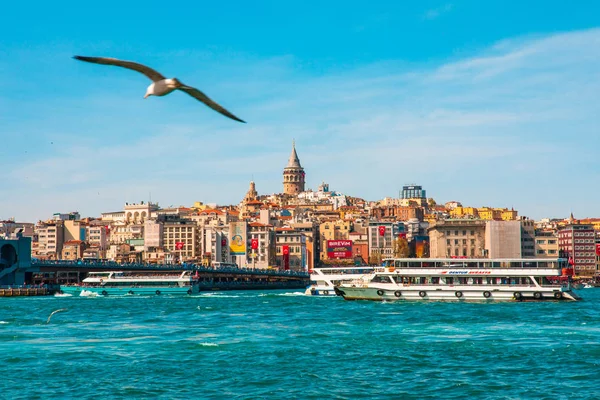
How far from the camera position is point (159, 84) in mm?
11711

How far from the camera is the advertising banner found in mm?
135125

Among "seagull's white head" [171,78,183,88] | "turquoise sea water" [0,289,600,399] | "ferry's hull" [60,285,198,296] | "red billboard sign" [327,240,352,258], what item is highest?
"red billboard sign" [327,240,352,258]

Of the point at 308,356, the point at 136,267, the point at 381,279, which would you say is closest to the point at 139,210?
the point at 136,267

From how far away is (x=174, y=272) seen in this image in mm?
120000

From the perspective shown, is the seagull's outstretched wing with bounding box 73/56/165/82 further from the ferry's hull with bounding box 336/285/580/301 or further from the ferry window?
the ferry window

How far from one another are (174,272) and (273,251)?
2624cm

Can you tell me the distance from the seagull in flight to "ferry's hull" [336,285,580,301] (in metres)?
51.6

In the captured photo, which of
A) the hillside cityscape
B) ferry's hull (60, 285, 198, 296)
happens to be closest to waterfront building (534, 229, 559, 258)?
the hillside cityscape

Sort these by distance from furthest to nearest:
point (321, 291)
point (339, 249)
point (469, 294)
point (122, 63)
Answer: point (339, 249) → point (321, 291) → point (469, 294) → point (122, 63)

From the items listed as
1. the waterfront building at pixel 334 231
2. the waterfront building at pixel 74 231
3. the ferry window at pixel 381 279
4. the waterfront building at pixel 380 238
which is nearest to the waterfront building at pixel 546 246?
the waterfront building at pixel 380 238

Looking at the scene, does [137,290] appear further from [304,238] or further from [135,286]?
[304,238]

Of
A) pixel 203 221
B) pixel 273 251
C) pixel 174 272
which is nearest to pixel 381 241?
pixel 273 251

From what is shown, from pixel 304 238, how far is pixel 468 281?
84.9 meters

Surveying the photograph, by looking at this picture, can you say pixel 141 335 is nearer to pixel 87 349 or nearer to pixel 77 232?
pixel 87 349
